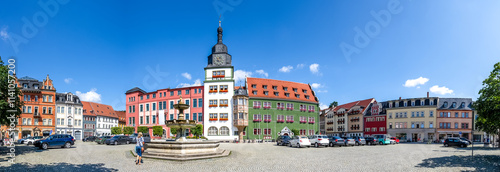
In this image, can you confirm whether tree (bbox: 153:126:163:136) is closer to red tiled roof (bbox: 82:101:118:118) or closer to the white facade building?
the white facade building

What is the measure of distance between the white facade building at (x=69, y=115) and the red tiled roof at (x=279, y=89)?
43689mm

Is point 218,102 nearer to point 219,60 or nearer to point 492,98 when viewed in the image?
point 219,60

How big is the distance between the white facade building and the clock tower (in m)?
35.9

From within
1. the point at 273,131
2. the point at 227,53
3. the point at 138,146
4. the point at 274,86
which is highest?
the point at 227,53

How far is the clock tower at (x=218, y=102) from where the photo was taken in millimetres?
56500

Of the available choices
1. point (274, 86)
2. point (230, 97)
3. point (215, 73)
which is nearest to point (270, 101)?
point (274, 86)

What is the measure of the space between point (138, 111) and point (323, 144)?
4639 centimetres

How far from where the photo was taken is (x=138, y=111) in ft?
221

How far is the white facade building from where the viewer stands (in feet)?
224

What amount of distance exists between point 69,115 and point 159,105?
24599 mm

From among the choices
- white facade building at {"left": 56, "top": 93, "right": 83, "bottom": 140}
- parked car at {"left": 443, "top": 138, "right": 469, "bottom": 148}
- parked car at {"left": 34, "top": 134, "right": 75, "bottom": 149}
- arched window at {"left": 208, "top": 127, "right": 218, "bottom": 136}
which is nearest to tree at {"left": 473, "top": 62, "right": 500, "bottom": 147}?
parked car at {"left": 443, "top": 138, "right": 469, "bottom": 148}

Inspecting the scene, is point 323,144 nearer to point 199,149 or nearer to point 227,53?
point 199,149

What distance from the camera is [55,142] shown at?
99.0 ft

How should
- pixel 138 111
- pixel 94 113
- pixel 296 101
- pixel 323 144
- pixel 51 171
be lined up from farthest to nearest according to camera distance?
pixel 94 113 < pixel 138 111 < pixel 296 101 < pixel 323 144 < pixel 51 171
